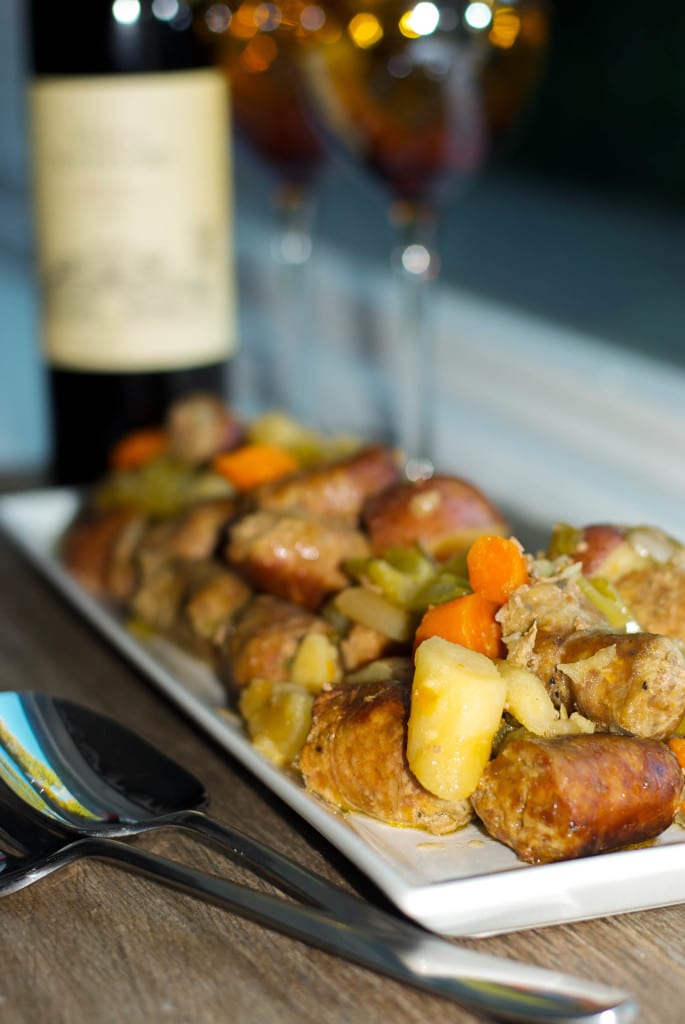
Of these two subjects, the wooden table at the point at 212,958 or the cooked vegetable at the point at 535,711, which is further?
the cooked vegetable at the point at 535,711

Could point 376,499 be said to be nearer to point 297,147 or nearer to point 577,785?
point 577,785

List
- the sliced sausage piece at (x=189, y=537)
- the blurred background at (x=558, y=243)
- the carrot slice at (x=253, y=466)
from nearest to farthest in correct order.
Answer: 1. the sliced sausage piece at (x=189, y=537)
2. the carrot slice at (x=253, y=466)
3. the blurred background at (x=558, y=243)

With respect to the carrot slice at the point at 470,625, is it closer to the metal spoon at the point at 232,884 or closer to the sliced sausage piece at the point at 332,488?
the metal spoon at the point at 232,884

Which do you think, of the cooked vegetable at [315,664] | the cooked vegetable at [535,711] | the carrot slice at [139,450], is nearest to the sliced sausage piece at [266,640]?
the cooked vegetable at [315,664]

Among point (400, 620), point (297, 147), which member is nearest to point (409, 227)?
point (297, 147)

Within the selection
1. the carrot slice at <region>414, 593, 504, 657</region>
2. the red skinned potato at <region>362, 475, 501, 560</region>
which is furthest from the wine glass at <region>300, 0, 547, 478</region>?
the carrot slice at <region>414, 593, 504, 657</region>

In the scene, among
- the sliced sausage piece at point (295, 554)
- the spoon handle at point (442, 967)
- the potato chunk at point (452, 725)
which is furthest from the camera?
the sliced sausage piece at point (295, 554)

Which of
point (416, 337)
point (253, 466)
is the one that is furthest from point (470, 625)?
point (416, 337)
